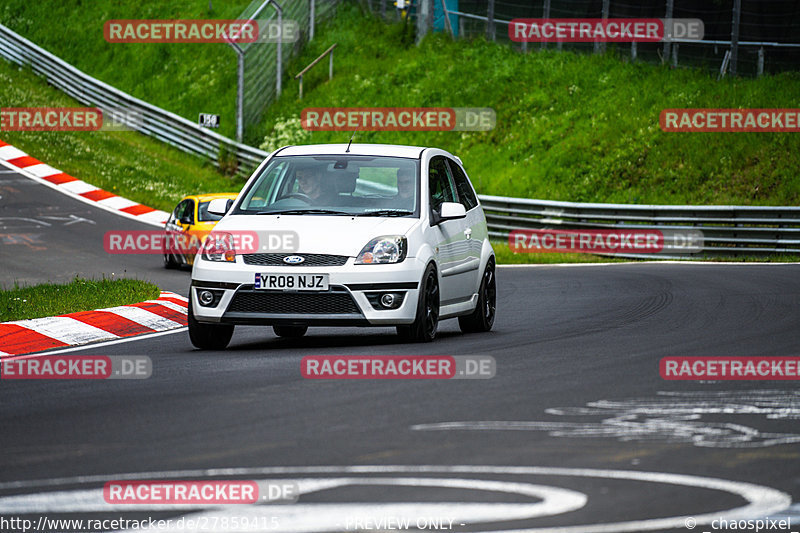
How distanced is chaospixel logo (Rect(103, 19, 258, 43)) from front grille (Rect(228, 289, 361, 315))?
120 feet

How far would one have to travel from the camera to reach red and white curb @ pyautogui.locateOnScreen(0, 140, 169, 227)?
30.7 metres

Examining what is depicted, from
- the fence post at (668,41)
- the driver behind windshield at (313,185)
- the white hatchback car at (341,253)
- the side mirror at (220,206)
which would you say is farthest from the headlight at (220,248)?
the fence post at (668,41)

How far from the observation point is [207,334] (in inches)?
436

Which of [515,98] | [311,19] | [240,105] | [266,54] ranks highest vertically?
[311,19]

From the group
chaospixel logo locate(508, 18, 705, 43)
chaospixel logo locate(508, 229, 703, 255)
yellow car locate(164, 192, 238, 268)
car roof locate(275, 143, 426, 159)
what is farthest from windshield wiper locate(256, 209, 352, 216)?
chaospixel logo locate(508, 18, 705, 43)

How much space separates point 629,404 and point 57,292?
8.99 m

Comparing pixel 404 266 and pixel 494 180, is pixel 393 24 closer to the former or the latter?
pixel 494 180

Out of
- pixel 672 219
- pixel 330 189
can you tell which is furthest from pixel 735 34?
pixel 330 189

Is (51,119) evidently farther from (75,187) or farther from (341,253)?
(341,253)

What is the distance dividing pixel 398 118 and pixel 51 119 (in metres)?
10.8

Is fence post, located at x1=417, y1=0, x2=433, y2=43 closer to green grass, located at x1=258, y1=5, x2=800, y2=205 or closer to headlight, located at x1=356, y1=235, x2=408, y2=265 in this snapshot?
green grass, located at x1=258, y1=5, x2=800, y2=205

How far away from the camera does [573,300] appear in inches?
636

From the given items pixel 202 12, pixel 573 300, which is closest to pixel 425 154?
pixel 573 300

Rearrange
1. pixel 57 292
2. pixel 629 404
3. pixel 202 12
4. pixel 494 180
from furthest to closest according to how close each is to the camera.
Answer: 1. pixel 202 12
2. pixel 494 180
3. pixel 57 292
4. pixel 629 404
